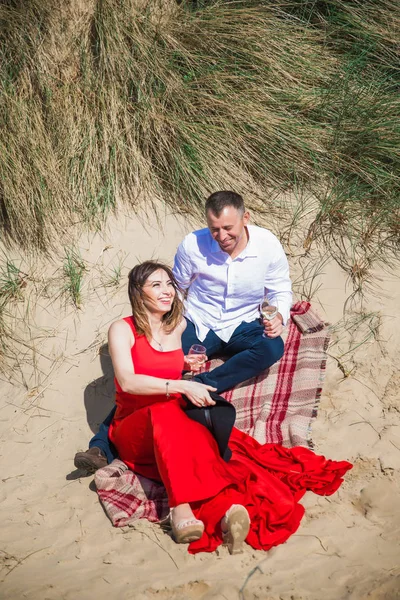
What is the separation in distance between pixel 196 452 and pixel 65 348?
2070 millimetres

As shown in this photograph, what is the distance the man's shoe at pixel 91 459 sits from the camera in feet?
13.3

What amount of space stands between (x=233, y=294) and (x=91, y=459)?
1480 mm

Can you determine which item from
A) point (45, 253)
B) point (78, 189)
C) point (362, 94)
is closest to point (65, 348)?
point (45, 253)

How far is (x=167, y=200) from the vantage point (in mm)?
6141

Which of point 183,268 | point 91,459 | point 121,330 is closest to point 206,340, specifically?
point 183,268

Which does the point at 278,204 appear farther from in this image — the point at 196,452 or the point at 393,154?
the point at 196,452

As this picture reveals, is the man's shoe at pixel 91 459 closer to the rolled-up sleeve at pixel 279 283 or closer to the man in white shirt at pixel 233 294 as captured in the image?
the man in white shirt at pixel 233 294

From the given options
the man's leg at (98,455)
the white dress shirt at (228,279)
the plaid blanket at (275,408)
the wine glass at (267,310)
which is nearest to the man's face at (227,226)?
the white dress shirt at (228,279)

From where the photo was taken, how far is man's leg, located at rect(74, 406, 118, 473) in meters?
4.05

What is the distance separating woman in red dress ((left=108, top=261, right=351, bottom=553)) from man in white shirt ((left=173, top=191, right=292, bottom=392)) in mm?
444

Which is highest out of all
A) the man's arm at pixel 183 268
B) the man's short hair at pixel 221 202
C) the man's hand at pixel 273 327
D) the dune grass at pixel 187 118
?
the dune grass at pixel 187 118

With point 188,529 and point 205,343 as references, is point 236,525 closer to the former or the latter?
point 188,529

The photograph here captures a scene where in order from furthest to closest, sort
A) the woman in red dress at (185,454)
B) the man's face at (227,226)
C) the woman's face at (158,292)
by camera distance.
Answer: the man's face at (227,226), the woman's face at (158,292), the woman in red dress at (185,454)

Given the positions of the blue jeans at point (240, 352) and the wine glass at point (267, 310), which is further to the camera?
the blue jeans at point (240, 352)
